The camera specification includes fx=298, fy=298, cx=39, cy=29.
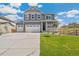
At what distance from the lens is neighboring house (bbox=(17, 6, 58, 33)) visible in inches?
216

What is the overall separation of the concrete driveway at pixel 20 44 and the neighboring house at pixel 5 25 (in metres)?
0.09

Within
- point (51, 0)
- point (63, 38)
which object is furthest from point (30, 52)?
point (51, 0)

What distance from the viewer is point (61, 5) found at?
17.7 feet

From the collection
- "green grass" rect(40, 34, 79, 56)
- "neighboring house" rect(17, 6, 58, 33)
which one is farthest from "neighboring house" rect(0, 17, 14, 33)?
"green grass" rect(40, 34, 79, 56)

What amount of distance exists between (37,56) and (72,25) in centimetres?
86

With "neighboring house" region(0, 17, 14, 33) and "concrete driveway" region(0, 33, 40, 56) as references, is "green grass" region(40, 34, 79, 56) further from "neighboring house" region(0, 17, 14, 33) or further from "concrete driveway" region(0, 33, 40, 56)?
"neighboring house" region(0, 17, 14, 33)

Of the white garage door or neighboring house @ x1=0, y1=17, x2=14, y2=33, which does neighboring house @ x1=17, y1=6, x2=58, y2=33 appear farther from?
neighboring house @ x1=0, y1=17, x2=14, y2=33

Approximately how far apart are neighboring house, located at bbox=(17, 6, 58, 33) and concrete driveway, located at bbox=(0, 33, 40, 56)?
13 centimetres

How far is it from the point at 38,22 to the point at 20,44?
1.72 feet

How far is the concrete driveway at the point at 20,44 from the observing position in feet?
17.9

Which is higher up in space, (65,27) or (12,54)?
(65,27)

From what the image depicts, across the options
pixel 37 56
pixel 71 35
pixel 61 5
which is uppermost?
pixel 61 5

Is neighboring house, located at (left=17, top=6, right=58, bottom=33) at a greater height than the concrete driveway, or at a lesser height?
greater

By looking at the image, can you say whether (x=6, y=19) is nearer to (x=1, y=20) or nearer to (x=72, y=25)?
(x=1, y=20)
